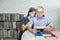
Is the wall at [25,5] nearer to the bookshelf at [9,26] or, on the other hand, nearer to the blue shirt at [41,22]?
the bookshelf at [9,26]

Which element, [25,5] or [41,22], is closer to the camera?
[41,22]

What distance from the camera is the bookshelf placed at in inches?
152

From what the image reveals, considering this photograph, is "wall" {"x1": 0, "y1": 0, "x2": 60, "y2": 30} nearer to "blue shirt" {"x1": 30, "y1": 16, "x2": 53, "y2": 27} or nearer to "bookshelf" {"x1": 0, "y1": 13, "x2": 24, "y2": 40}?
"bookshelf" {"x1": 0, "y1": 13, "x2": 24, "y2": 40}

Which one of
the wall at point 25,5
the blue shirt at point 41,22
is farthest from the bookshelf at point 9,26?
the blue shirt at point 41,22

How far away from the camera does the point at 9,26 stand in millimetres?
3902

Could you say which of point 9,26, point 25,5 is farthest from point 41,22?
point 9,26

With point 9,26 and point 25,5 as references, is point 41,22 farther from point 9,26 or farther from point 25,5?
point 9,26

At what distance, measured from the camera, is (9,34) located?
391 centimetres

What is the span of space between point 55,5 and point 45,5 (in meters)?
0.26

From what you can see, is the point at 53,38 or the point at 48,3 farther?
the point at 48,3

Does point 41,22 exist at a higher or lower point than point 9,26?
higher

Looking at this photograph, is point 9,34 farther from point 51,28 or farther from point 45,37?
point 45,37

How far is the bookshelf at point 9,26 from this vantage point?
3.85 metres

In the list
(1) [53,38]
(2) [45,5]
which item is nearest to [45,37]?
(1) [53,38]
